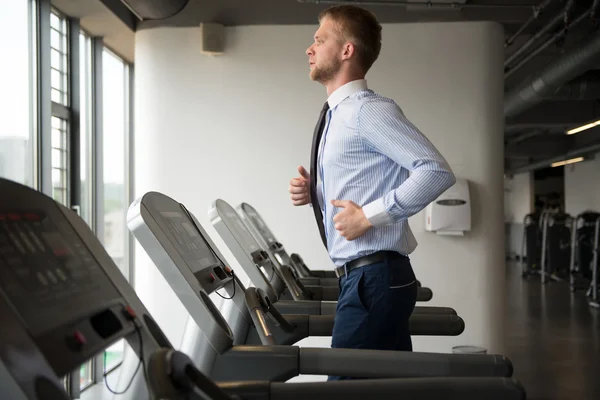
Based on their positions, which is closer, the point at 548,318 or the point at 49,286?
the point at 49,286

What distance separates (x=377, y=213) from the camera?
1818mm

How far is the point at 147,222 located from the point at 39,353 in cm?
69

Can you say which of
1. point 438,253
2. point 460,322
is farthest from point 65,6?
point 460,322

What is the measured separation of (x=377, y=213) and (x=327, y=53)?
0.56 m

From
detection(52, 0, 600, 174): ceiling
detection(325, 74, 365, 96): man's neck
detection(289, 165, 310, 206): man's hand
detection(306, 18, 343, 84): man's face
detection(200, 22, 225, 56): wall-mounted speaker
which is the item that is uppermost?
detection(52, 0, 600, 174): ceiling

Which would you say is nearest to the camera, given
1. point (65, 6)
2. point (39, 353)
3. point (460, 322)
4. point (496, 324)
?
point (39, 353)

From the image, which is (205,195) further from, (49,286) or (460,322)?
(49,286)

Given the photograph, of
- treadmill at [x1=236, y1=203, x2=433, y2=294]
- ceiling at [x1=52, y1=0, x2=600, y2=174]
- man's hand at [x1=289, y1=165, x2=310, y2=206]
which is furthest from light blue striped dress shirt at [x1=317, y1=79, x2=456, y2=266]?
ceiling at [x1=52, y1=0, x2=600, y2=174]

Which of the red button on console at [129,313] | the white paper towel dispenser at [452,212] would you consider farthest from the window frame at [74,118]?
the red button on console at [129,313]

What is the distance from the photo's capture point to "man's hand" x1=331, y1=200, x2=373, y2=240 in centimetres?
183

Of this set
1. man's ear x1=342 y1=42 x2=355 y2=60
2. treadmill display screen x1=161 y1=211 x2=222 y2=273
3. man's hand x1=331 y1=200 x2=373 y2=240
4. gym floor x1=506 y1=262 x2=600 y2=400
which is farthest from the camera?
gym floor x1=506 y1=262 x2=600 y2=400

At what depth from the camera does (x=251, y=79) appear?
17.1 feet

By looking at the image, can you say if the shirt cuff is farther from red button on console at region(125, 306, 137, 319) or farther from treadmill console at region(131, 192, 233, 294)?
red button on console at region(125, 306, 137, 319)

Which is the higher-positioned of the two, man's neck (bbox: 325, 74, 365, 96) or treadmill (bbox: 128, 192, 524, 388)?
man's neck (bbox: 325, 74, 365, 96)
